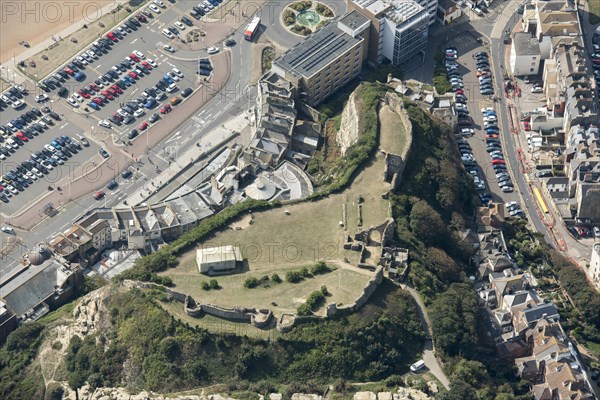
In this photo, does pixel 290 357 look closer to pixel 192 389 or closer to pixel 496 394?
pixel 192 389

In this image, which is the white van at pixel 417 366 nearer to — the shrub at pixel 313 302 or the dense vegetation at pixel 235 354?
the dense vegetation at pixel 235 354

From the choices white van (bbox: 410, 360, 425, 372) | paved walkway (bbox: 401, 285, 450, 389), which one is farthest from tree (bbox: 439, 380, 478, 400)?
white van (bbox: 410, 360, 425, 372)

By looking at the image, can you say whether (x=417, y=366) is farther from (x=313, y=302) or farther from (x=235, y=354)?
(x=235, y=354)

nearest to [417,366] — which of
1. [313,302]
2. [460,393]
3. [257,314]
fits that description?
[460,393]

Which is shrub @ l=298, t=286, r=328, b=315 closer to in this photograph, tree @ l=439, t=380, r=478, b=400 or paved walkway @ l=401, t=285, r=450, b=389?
paved walkway @ l=401, t=285, r=450, b=389

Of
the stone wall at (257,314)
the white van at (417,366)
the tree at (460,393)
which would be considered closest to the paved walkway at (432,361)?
the white van at (417,366)

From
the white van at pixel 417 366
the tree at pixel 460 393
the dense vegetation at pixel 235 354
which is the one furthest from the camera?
the white van at pixel 417 366

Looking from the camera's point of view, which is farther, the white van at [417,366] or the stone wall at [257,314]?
the stone wall at [257,314]

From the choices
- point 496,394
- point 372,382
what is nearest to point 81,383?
point 372,382

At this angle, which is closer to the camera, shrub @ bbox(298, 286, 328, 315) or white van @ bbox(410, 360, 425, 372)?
white van @ bbox(410, 360, 425, 372)
